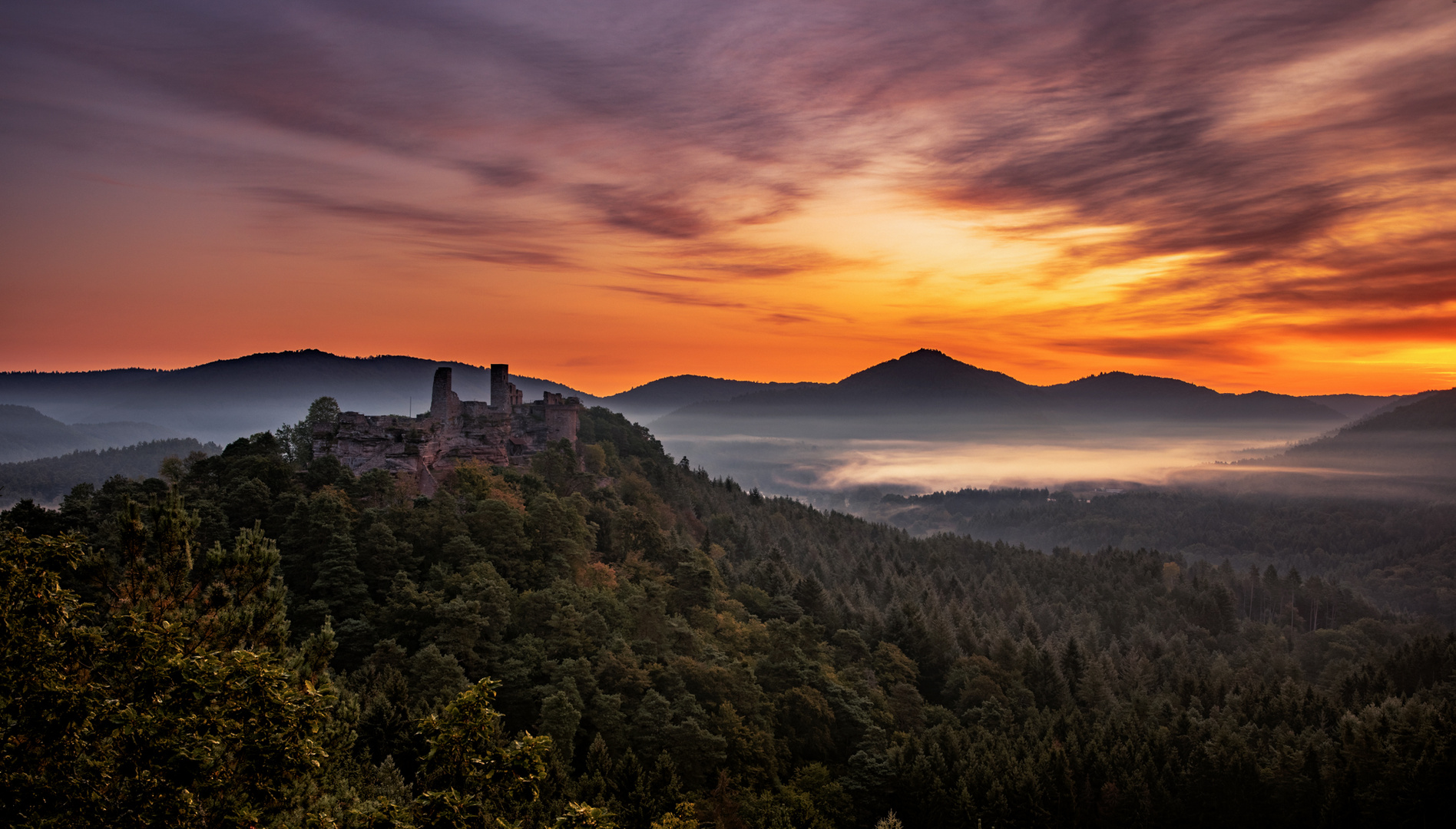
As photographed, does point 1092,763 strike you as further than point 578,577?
Yes

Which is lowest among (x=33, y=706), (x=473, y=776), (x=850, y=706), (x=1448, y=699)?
(x=1448, y=699)

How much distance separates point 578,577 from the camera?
195ft

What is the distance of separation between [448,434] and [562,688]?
122 feet

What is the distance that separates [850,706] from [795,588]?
35288mm

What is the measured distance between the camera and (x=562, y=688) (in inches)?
1663

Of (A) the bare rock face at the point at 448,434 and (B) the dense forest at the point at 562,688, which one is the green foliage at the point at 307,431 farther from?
(B) the dense forest at the point at 562,688

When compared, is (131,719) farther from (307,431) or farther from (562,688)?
(307,431)

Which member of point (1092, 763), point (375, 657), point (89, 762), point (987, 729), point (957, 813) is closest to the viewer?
point (89, 762)

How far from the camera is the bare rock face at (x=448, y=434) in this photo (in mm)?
59625

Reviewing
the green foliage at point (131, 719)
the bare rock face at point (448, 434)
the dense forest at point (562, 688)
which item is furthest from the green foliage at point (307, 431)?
the green foliage at point (131, 719)

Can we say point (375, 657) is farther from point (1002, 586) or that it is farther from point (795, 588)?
point (1002, 586)

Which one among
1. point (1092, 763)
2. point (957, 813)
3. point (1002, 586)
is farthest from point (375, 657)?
point (1002, 586)

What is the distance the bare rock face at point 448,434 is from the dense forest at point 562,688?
9.30 ft

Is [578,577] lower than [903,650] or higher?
higher
